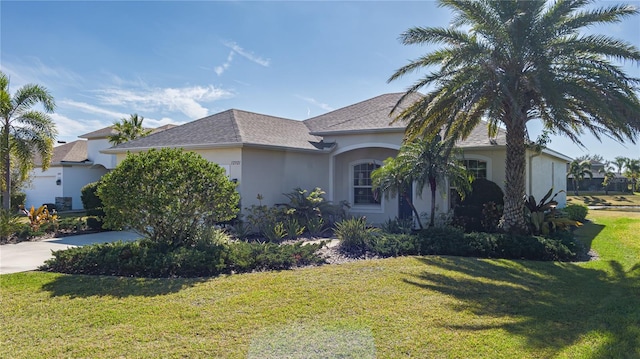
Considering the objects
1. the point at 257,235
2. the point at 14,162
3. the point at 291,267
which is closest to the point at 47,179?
the point at 14,162

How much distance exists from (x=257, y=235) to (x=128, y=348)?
9.46 m

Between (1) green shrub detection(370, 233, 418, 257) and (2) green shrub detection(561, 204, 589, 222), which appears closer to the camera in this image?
(1) green shrub detection(370, 233, 418, 257)

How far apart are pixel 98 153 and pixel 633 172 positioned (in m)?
63.6

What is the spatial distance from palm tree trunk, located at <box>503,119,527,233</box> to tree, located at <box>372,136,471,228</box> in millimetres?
1268

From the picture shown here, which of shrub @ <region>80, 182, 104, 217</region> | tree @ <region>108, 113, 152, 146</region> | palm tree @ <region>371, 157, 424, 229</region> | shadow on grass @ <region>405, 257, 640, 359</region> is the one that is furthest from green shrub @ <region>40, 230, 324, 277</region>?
tree @ <region>108, 113, 152, 146</region>

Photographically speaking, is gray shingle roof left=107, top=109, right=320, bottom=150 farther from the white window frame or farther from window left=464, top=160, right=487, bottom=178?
window left=464, top=160, right=487, bottom=178

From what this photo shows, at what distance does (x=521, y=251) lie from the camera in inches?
408

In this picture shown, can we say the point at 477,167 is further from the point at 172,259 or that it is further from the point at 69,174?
the point at 69,174

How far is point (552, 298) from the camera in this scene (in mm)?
6820

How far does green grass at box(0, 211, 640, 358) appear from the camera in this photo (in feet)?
15.7

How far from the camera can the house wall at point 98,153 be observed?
28547 millimetres

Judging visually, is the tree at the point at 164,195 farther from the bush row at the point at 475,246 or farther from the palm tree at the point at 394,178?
the palm tree at the point at 394,178

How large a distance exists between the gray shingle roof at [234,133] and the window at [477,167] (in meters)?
6.18

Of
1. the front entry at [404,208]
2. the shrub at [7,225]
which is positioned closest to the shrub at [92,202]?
the shrub at [7,225]
